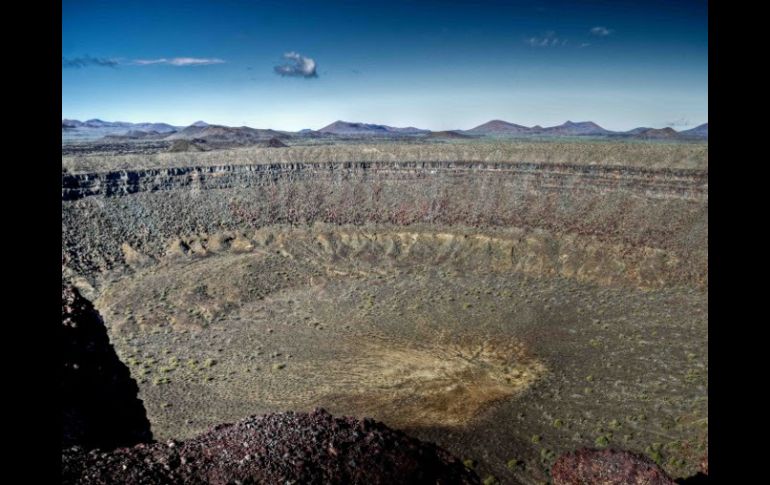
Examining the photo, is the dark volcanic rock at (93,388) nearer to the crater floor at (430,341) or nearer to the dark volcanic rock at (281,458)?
the dark volcanic rock at (281,458)

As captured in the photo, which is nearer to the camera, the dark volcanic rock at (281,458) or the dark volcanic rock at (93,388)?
the dark volcanic rock at (281,458)

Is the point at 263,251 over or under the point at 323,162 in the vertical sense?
under

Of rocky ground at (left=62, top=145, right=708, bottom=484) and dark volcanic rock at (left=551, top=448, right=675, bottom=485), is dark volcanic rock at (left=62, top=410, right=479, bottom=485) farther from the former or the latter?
dark volcanic rock at (left=551, top=448, right=675, bottom=485)

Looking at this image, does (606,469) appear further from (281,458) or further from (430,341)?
(430,341)

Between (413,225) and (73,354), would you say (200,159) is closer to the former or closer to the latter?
(413,225)

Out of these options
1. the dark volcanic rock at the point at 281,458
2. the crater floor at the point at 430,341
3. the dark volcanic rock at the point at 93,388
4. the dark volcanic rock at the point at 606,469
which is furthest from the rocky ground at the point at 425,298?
the dark volcanic rock at the point at 281,458
